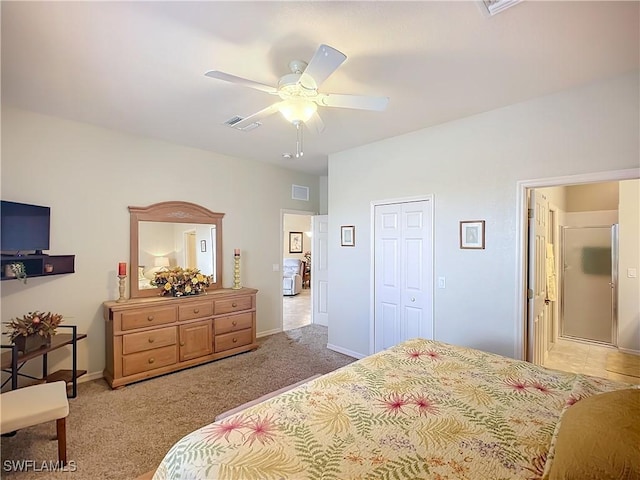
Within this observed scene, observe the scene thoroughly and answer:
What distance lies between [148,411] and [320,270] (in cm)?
360

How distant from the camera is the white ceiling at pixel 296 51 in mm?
1708

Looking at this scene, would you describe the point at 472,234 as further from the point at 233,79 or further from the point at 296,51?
the point at 233,79

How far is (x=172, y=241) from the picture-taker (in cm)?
407

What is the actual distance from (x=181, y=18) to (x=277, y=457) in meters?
2.22

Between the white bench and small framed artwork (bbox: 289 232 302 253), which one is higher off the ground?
small framed artwork (bbox: 289 232 302 253)

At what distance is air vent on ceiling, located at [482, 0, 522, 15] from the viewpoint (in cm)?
163

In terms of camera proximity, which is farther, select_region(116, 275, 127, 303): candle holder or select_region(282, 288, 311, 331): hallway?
select_region(282, 288, 311, 331): hallway

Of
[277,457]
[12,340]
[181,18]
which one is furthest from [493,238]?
[12,340]

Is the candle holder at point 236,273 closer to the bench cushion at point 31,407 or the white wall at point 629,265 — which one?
the bench cushion at point 31,407

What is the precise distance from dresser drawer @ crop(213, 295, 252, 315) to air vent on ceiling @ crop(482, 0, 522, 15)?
381 centimetres

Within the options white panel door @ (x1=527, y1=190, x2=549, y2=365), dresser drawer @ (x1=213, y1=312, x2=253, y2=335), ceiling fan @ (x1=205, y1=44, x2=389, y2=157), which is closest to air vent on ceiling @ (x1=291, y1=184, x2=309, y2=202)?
dresser drawer @ (x1=213, y1=312, x2=253, y2=335)

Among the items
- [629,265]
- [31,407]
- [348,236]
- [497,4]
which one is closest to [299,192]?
[348,236]

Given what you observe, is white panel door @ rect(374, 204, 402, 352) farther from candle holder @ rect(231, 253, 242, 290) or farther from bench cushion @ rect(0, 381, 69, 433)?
bench cushion @ rect(0, 381, 69, 433)

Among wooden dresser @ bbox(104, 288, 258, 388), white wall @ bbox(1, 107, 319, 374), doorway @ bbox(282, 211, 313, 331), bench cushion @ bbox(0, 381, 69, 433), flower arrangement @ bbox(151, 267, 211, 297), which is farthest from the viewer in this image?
doorway @ bbox(282, 211, 313, 331)
